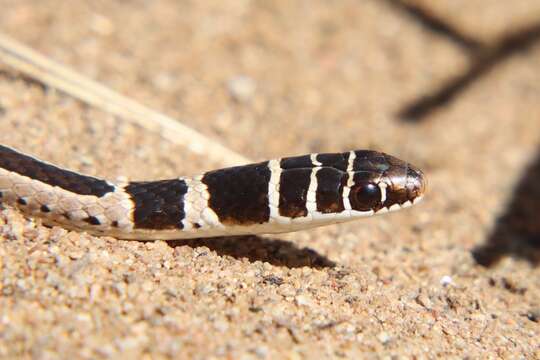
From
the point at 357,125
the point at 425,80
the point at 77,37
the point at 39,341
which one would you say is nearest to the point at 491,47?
the point at 425,80

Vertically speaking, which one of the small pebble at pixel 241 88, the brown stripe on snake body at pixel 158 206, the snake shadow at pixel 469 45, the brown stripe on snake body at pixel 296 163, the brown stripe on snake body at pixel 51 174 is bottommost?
the brown stripe on snake body at pixel 158 206

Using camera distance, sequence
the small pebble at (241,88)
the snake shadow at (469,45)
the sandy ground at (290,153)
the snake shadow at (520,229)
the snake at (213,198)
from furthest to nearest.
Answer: the snake shadow at (469,45), the small pebble at (241,88), the snake shadow at (520,229), the snake at (213,198), the sandy ground at (290,153)

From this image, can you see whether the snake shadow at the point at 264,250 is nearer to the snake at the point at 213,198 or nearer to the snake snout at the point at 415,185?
the snake at the point at 213,198

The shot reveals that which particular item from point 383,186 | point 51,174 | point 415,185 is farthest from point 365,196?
point 51,174

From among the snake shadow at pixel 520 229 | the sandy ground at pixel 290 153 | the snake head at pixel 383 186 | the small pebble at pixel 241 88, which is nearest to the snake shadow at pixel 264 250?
the sandy ground at pixel 290 153

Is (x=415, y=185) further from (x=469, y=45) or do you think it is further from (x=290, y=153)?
(x=469, y=45)

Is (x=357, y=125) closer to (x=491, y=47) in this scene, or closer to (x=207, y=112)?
(x=207, y=112)
